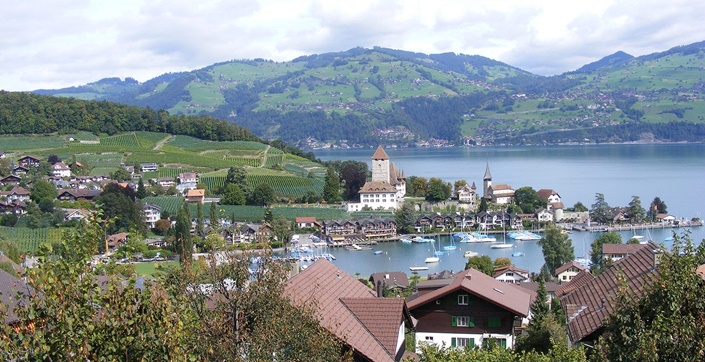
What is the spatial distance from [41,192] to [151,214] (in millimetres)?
7330

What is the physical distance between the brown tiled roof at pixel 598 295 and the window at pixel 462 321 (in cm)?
136

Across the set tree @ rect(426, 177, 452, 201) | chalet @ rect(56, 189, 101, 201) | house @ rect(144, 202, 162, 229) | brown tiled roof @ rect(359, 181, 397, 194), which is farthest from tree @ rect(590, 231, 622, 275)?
chalet @ rect(56, 189, 101, 201)

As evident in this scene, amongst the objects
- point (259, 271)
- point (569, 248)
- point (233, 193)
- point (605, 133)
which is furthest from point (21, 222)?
point (605, 133)

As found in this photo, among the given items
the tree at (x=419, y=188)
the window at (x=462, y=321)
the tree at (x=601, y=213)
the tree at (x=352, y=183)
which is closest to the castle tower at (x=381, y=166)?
the tree at (x=352, y=183)

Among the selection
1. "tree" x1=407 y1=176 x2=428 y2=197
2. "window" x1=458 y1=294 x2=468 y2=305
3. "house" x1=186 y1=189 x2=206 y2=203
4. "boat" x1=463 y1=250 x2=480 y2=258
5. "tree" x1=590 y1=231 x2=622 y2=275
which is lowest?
"boat" x1=463 y1=250 x2=480 y2=258

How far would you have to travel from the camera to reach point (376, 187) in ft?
162

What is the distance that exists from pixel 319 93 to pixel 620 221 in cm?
→ 15755

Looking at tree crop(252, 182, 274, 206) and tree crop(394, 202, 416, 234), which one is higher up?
tree crop(252, 182, 274, 206)

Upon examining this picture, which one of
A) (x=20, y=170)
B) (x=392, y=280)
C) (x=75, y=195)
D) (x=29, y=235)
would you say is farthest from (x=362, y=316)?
(x=20, y=170)

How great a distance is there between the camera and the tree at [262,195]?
46.1 m

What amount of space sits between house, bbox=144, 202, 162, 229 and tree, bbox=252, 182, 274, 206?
7073 millimetres

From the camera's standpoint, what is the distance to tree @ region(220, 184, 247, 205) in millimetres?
45344

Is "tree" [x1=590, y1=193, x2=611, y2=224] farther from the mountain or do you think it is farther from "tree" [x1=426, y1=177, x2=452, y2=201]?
the mountain

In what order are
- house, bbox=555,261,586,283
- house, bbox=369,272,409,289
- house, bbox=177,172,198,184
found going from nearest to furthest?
house, bbox=369,272,409,289 → house, bbox=555,261,586,283 → house, bbox=177,172,198,184
